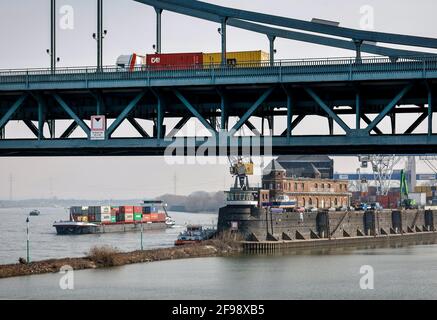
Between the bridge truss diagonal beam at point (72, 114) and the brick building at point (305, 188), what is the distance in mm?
97977

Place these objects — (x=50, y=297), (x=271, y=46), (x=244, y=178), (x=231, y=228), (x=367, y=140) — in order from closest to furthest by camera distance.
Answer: (x=367, y=140) < (x=271, y=46) < (x=50, y=297) < (x=231, y=228) < (x=244, y=178)

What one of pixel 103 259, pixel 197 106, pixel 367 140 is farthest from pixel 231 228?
pixel 367 140

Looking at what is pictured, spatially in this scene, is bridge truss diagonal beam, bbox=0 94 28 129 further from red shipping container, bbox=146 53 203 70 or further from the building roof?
the building roof

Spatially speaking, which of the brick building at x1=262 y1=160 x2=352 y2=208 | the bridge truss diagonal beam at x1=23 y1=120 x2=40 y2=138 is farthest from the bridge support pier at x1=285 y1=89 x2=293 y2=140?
the brick building at x1=262 y1=160 x2=352 y2=208

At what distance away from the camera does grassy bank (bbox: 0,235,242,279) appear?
76812mm

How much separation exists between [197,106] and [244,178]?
7950 cm

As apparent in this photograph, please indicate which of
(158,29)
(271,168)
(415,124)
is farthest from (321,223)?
(415,124)

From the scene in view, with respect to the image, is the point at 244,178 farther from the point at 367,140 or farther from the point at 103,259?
the point at 367,140

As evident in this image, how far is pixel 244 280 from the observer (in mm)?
77250

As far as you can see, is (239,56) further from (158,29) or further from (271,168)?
(271,168)

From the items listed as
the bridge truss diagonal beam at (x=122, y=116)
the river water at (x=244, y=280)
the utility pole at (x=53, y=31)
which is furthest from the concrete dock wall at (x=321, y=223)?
the bridge truss diagonal beam at (x=122, y=116)

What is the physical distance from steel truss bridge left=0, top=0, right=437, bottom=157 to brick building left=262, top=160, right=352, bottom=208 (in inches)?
3734

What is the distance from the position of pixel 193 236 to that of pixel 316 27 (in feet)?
237

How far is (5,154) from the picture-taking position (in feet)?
195
